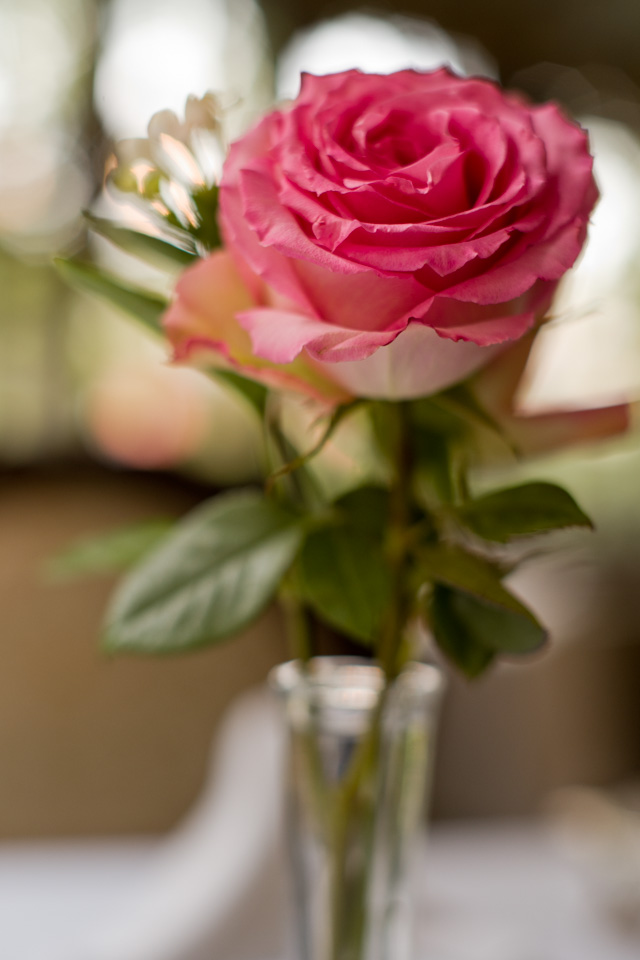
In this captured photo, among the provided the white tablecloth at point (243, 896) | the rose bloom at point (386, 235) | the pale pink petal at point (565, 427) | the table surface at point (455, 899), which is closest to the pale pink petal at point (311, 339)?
the rose bloom at point (386, 235)

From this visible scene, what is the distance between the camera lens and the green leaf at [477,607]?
0.30 meters

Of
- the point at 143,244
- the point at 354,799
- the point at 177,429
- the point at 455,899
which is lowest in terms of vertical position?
the point at 177,429

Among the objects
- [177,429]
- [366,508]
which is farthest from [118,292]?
[177,429]

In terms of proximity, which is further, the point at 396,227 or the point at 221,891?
the point at 221,891

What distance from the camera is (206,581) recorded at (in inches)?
13.2

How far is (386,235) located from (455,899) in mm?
576

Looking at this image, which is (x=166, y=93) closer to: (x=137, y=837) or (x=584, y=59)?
(x=584, y=59)

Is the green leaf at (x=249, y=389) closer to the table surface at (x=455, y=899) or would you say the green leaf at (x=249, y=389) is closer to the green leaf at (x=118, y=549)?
the green leaf at (x=118, y=549)

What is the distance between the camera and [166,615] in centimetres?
33

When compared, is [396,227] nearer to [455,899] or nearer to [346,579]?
[346,579]

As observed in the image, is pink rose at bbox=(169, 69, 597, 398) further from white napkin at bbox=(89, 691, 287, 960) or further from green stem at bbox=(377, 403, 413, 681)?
white napkin at bbox=(89, 691, 287, 960)

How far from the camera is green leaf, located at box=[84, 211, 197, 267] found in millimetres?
333

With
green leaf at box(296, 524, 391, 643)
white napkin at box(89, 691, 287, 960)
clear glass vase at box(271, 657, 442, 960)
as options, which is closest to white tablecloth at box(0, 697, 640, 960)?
white napkin at box(89, 691, 287, 960)

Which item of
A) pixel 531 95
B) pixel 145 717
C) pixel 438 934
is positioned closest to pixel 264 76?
pixel 531 95
